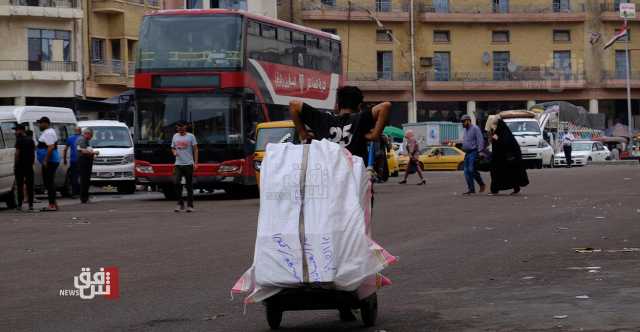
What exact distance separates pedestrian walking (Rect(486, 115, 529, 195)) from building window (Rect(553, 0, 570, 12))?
192ft

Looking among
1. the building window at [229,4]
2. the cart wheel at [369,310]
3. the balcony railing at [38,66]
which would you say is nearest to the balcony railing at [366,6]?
the building window at [229,4]

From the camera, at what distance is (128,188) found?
37094 mm

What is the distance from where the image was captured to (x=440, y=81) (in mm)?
84750

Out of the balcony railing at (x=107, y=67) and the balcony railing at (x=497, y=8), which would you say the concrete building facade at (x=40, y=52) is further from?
the balcony railing at (x=497, y=8)

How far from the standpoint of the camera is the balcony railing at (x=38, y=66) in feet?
186

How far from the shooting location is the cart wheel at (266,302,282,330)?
8609 millimetres

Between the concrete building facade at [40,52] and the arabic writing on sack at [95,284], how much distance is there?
44738 mm

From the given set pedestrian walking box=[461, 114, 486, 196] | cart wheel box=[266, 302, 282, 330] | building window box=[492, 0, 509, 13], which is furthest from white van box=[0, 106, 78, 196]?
building window box=[492, 0, 509, 13]

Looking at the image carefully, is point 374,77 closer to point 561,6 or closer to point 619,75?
point 561,6

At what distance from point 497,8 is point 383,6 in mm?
7435

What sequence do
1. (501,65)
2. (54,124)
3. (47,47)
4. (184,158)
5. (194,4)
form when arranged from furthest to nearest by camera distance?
1. (501,65)
2. (194,4)
3. (47,47)
4. (54,124)
5. (184,158)

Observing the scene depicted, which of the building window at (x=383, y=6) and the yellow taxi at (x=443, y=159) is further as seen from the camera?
the building window at (x=383, y=6)

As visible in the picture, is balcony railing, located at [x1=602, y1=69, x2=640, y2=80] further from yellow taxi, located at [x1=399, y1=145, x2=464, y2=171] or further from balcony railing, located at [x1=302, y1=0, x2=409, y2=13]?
yellow taxi, located at [x1=399, y1=145, x2=464, y2=171]

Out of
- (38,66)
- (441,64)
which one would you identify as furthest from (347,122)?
(441,64)
